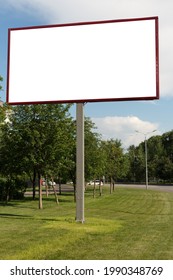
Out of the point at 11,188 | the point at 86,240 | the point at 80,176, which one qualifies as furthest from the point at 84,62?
the point at 11,188

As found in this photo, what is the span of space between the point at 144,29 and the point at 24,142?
10526 mm

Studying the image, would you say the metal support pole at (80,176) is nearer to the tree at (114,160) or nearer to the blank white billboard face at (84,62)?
the blank white billboard face at (84,62)

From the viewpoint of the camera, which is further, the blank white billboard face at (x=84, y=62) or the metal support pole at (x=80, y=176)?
the metal support pole at (x=80, y=176)

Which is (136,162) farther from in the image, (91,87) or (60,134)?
(91,87)

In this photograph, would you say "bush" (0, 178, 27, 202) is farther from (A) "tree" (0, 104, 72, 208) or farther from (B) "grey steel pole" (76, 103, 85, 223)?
(B) "grey steel pole" (76, 103, 85, 223)

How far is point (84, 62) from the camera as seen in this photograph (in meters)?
17.0

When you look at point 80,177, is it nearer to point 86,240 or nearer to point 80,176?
point 80,176

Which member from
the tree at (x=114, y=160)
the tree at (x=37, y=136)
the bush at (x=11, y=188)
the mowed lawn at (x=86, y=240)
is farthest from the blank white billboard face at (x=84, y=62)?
the tree at (x=114, y=160)

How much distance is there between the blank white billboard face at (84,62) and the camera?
53.9 ft

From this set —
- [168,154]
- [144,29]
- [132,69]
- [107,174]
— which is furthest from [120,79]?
[168,154]

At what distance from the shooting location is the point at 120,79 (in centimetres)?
1655

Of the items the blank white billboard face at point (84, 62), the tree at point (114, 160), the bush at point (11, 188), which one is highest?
the blank white billboard face at point (84, 62)

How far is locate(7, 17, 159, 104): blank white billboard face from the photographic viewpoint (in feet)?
53.9

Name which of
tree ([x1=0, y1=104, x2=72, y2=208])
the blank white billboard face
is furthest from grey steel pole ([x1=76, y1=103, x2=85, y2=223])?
tree ([x1=0, y1=104, x2=72, y2=208])
